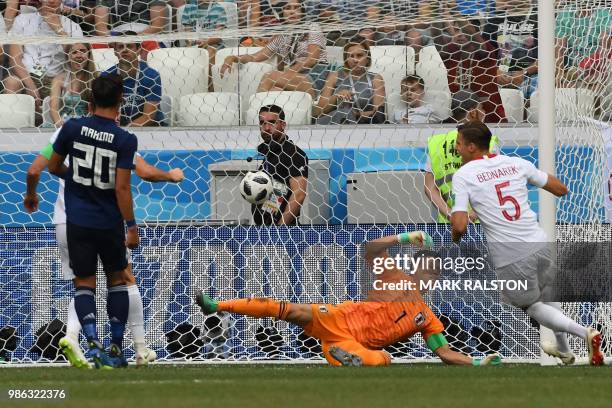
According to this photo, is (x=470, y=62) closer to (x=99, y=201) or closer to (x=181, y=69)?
(x=181, y=69)

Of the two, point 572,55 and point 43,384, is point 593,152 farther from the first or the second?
point 43,384

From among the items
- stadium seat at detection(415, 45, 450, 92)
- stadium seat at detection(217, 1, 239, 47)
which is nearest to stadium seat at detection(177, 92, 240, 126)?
stadium seat at detection(217, 1, 239, 47)

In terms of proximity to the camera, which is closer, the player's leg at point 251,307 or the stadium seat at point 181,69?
the player's leg at point 251,307

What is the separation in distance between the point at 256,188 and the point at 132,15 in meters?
2.81

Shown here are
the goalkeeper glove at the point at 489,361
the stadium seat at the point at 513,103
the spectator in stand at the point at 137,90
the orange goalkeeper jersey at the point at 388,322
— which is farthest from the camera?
the spectator in stand at the point at 137,90

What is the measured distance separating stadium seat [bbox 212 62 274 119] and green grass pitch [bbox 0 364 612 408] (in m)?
4.16

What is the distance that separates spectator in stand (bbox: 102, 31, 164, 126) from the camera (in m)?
11.5

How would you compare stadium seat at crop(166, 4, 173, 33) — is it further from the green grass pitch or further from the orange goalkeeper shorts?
the green grass pitch

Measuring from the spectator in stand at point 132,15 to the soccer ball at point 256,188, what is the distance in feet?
8.30

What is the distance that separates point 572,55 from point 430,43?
6.32 ft

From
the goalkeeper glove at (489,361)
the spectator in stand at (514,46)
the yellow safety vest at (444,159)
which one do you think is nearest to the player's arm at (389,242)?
the yellow safety vest at (444,159)

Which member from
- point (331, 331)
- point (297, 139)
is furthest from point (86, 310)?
point (297, 139)

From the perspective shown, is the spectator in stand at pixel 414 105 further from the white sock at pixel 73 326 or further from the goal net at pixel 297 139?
the white sock at pixel 73 326

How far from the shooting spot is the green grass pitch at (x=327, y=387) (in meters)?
5.48
